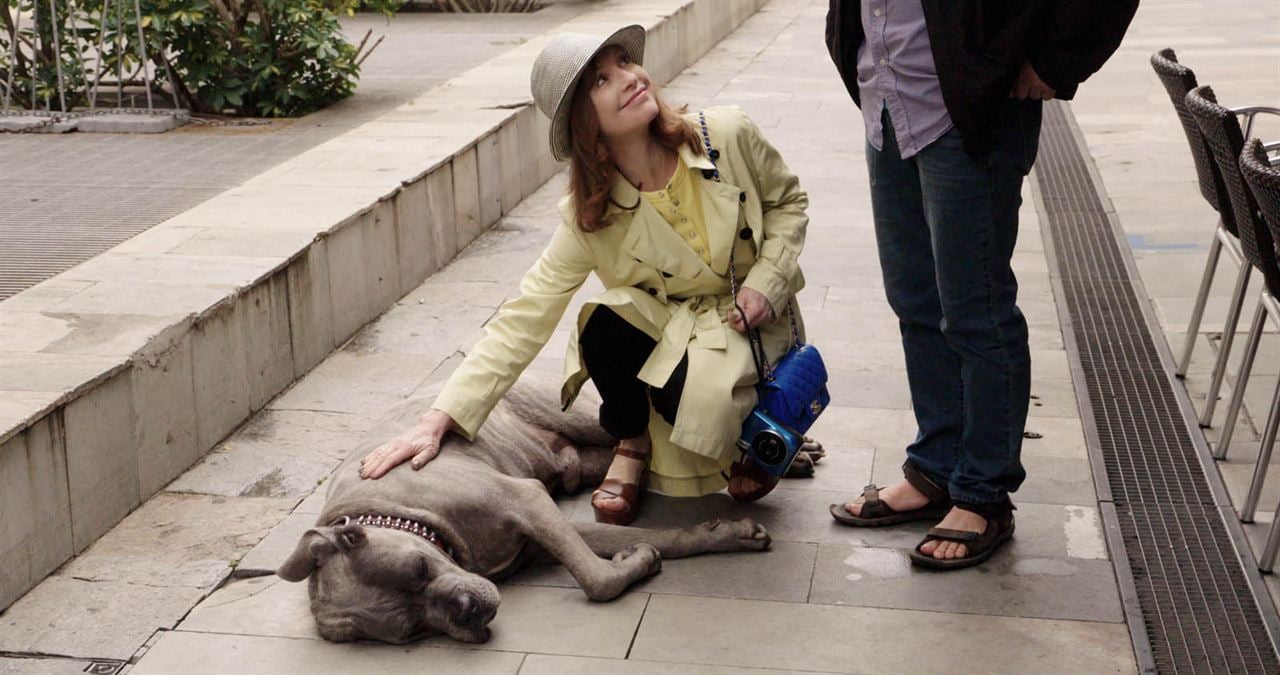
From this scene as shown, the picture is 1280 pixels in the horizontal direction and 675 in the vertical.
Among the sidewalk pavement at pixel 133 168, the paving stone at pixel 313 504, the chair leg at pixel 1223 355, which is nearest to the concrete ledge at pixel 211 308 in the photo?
the sidewalk pavement at pixel 133 168

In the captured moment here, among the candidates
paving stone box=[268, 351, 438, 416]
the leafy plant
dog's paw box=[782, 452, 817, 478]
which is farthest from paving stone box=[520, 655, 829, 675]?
the leafy plant

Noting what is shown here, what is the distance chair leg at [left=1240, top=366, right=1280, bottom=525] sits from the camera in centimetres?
419

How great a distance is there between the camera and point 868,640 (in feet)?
12.3

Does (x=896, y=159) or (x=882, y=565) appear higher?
(x=896, y=159)

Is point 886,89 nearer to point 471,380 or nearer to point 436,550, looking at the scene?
point 471,380

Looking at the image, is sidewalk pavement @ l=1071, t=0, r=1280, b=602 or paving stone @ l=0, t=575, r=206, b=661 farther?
sidewalk pavement @ l=1071, t=0, r=1280, b=602

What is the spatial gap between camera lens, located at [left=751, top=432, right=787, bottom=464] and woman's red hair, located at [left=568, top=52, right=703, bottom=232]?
712 mm

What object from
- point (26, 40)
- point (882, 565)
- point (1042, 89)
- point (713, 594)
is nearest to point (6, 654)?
point (713, 594)

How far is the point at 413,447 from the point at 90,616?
95 centimetres

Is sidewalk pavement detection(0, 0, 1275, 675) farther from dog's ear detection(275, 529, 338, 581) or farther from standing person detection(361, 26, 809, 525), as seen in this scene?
standing person detection(361, 26, 809, 525)

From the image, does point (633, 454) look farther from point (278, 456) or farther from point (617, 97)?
point (278, 456)

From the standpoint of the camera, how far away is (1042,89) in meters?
3.66

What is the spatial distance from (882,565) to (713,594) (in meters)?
0.48

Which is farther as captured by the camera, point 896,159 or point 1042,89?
point 896,159
